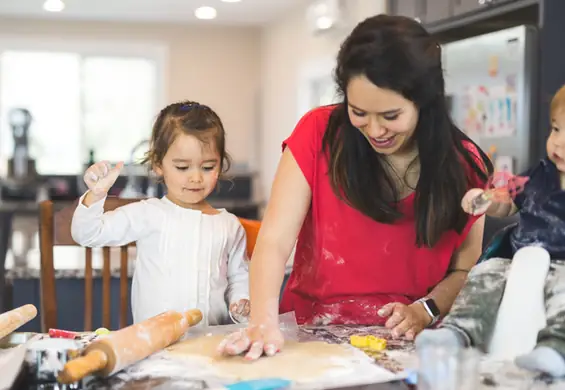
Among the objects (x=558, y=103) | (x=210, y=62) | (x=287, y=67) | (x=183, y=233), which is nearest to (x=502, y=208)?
(x=558, y=103)

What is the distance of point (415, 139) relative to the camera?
1.21m

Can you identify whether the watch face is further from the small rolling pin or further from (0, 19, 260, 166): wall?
(0, 19, 260, 166): wall

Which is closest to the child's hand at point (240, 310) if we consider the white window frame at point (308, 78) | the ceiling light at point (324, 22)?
the ceiling light at point (324, 22)

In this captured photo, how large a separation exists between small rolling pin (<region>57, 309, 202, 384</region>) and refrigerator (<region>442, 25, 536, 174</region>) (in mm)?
1786

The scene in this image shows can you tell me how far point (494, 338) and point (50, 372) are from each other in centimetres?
60

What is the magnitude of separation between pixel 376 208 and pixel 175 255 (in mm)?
408

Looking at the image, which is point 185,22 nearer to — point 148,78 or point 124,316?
point 148,78

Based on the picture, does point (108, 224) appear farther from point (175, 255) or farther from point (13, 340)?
point (13, 340)

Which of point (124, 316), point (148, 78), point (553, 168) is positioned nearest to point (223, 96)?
point (148, 78)

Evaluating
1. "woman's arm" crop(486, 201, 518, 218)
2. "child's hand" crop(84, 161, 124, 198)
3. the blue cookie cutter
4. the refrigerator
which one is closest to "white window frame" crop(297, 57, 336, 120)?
the refrigerator

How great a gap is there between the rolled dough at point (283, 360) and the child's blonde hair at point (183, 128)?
1.57 feet

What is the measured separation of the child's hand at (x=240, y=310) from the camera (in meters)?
1.29

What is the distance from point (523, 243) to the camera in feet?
3.30

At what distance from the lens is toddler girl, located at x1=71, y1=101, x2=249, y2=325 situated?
133cm
